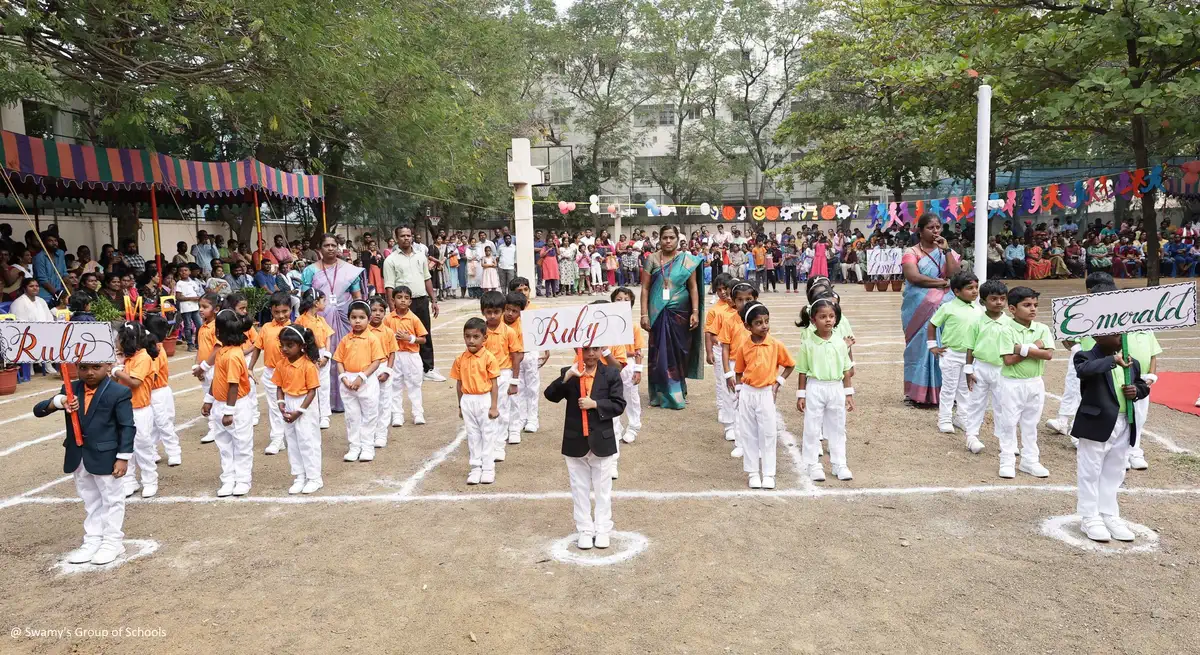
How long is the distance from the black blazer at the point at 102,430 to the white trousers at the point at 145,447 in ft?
4.01

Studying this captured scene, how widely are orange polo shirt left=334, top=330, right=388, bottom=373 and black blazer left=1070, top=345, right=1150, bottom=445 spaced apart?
531 centimetres

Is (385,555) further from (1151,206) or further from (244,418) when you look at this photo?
(1151,206)

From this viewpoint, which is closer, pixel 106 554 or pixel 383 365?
pixel 106 554

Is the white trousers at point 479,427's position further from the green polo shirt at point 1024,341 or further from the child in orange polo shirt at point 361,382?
the green polo shirt at point 1024,341

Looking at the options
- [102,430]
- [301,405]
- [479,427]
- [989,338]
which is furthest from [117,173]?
[989,338]

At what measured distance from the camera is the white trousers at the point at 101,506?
16.5 ft

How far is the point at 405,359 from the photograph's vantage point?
8336 mm

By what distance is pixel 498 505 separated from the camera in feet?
19.2

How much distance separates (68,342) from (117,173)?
8.43 m

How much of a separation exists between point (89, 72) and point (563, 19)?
28.6 meters

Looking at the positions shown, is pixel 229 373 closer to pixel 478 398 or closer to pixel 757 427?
pixel 478 398

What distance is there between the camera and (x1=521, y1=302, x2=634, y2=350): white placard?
5117 mm

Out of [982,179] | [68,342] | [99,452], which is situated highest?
[982,179]

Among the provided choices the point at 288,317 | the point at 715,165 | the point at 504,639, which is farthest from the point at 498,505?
the point at 715,165
